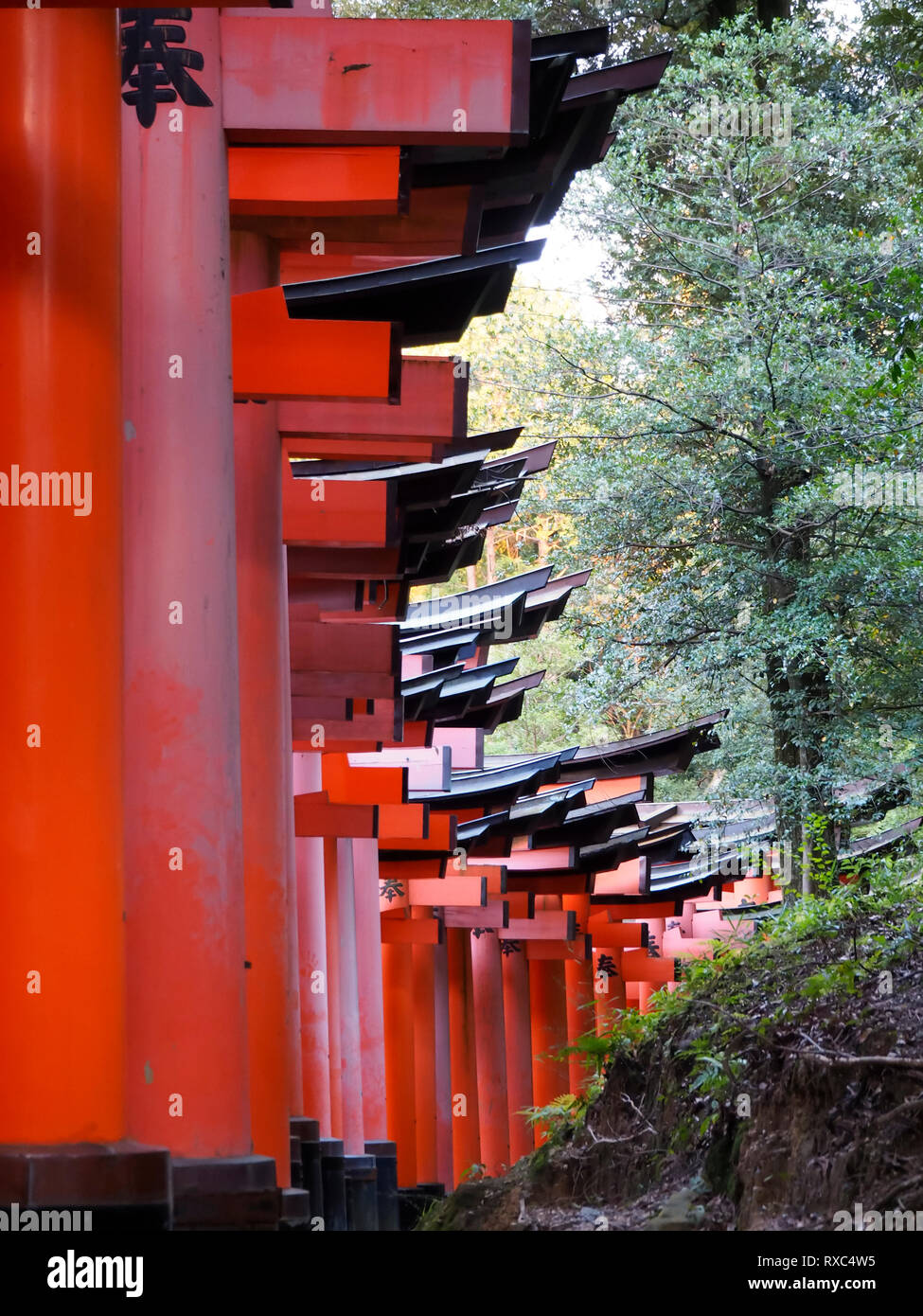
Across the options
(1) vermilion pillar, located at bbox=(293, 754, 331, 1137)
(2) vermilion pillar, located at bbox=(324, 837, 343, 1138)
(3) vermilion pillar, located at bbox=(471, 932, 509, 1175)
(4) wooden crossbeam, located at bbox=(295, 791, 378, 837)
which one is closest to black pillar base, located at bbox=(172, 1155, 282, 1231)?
(4) wooden crossbeam, located at bbox=(295, 791, 378, 837)

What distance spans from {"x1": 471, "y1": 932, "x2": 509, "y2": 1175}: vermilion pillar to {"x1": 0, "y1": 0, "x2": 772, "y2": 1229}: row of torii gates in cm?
652

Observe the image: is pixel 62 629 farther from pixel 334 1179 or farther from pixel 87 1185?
pixel 334 1179

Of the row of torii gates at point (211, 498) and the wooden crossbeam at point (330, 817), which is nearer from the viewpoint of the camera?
the row of torii gates at point (211, 498)

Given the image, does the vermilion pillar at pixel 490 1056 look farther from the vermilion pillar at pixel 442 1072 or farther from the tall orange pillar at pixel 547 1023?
the tall orange pillar at pixel 547 1023

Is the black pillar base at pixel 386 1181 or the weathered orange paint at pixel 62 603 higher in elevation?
the weathered orange paint at pixel 62 603

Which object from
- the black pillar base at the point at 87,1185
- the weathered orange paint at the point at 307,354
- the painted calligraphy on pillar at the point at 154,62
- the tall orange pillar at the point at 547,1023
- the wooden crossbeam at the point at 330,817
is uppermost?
the painted calligraphy on pillar at the point at 154,62

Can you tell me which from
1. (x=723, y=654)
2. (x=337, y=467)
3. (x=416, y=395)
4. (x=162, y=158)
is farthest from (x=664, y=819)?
(x=162, y=158)

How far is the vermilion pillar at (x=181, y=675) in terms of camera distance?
17.7 ft

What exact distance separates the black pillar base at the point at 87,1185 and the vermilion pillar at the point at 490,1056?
45.2 feet

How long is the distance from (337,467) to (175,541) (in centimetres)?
597

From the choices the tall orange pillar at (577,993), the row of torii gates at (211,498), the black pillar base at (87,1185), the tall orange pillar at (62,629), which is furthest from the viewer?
the tall orange pillar at (577,993)

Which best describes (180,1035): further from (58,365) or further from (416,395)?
(416,395)

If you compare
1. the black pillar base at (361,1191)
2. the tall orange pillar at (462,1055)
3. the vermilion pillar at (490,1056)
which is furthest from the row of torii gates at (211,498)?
the tall orange pillar at (462,1055)

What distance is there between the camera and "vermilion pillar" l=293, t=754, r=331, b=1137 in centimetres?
1161
